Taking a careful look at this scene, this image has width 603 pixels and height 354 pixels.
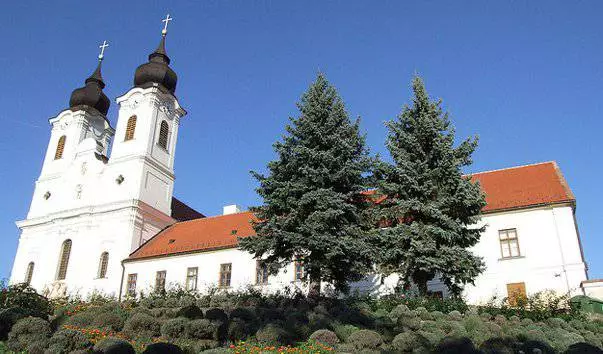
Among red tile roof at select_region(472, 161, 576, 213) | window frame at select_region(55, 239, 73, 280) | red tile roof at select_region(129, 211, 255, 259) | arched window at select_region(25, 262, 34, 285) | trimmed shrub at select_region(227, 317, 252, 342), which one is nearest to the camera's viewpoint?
trimmed shrub at select_region(227, 317, 252, 342)

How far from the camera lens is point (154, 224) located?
1524 inches

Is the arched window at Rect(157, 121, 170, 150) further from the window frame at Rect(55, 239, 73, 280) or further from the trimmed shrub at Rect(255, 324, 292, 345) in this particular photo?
the trimmed shrub at Rect(255, 324, 292, 345)

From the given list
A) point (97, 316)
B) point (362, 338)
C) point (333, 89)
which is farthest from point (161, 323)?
point (333, 89)

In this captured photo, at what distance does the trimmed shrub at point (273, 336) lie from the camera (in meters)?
13.0

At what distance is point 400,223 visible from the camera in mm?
22094

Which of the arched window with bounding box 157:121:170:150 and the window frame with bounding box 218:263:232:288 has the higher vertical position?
the arched window with bounding box 157:121:170:150

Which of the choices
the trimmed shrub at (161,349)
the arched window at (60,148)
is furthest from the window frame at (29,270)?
the trimmed shrub at (161,349)

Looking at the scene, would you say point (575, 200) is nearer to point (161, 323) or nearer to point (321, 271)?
point (321, 271)

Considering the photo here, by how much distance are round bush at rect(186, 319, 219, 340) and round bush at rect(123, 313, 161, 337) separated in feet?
4.83

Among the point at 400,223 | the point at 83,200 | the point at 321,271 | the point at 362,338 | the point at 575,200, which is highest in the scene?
the point at 83,200

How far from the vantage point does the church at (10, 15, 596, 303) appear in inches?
987

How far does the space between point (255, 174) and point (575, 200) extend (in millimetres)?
15219

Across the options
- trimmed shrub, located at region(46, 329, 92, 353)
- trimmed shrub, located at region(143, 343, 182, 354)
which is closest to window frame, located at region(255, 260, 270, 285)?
trimmed shrub, located at region(46, 329, 92, 353)

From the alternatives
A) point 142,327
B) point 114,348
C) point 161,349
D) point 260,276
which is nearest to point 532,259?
point 260,276
